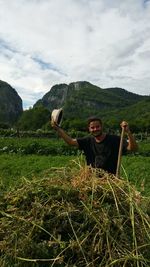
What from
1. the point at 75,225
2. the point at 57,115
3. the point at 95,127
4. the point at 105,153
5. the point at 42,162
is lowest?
the point at 42,162

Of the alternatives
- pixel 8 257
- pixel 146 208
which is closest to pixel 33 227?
pixel 8 257

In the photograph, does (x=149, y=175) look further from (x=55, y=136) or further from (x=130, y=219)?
(x=55, y=136)

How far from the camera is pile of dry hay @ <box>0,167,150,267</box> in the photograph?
307cm

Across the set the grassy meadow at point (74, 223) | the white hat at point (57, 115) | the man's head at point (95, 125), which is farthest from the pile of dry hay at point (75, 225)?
the man's head at point (95, 125)

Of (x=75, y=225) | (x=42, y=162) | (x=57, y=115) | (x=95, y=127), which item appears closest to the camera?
(x=75, y=225)

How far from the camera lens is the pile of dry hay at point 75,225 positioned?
121 inches

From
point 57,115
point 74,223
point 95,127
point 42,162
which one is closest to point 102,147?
point 95,127

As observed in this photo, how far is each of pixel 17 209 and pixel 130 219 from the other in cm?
84

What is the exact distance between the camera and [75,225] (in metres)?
3.25

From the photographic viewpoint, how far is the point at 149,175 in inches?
592

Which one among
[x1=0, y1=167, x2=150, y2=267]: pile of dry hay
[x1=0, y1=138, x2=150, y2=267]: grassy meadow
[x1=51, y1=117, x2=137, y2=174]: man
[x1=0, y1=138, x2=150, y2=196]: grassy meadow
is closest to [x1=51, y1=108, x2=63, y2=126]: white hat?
[x1=51, y1=117, x2=137, y2=174]: man

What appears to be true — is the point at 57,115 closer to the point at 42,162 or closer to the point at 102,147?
the point at 102,147

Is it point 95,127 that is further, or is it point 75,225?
point 95,127

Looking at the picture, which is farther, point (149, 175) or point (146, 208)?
point (149, 175)
